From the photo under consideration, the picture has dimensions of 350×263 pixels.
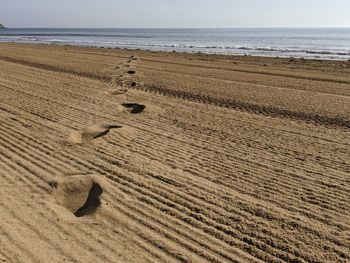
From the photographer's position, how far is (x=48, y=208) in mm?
4648

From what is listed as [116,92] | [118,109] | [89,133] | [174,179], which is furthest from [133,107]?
[174,179]

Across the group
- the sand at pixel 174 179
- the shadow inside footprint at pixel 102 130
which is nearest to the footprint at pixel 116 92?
the sand at pixel 174 179

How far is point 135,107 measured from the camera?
9773 mm

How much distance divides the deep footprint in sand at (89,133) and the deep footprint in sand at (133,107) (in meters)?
1.50

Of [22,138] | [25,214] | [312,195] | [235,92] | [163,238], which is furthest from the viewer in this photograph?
[235,92]

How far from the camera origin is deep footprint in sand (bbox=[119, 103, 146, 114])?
9441 millimetres

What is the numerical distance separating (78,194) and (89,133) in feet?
8.56

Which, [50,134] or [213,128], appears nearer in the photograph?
[50,134]

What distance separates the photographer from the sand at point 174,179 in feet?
13.2

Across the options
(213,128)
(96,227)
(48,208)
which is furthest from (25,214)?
(213,128)

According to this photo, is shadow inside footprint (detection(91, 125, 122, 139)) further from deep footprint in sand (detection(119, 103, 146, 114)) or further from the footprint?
the footprint

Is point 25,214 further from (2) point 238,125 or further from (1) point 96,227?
(2) point 238,125

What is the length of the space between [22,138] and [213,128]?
352 cm

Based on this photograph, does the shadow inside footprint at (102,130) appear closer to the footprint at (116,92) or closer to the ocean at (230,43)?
the footprint at (116,92)
